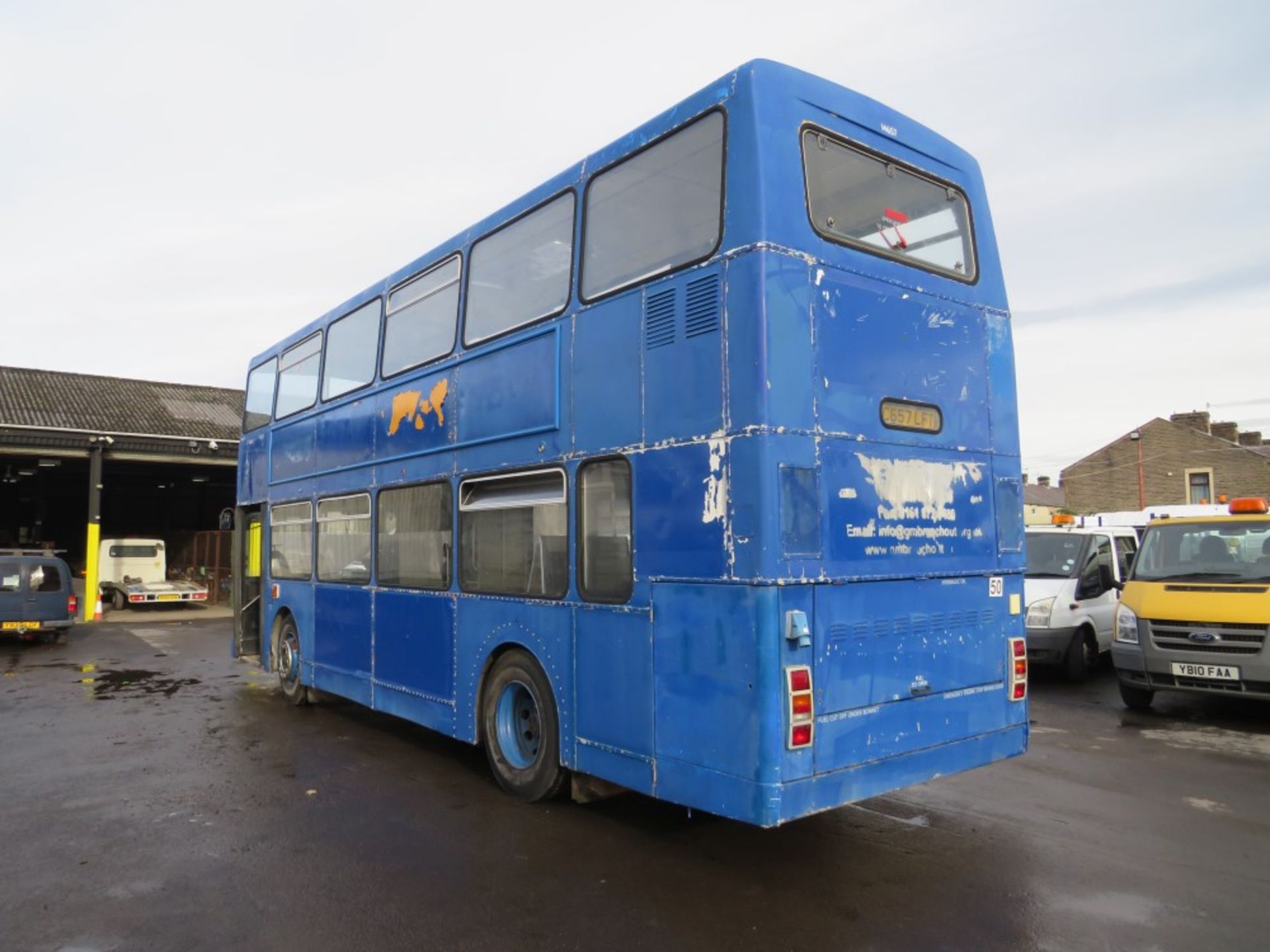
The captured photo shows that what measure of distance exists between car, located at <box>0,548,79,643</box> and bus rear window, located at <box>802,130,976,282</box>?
18061 mm

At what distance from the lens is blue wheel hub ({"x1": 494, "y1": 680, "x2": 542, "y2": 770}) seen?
620cm

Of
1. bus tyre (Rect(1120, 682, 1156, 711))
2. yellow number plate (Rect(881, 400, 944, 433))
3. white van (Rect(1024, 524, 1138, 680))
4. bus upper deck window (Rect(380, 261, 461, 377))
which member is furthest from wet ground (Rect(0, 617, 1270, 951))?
bus upper deck window (Rect(380, 261, 461, 377))

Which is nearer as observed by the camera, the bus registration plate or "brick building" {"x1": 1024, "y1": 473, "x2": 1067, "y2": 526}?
the bus registration plate

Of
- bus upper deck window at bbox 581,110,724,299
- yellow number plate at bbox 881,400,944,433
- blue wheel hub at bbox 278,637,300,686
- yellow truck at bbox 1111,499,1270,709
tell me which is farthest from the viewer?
blue wheel hub at bbox 278,637,300,686

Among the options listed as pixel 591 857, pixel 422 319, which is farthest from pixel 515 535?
pixel 422 319

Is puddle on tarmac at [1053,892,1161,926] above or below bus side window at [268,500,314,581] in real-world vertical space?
below

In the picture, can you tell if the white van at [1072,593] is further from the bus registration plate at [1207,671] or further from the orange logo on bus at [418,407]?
the orange logo on bus at [418,407]

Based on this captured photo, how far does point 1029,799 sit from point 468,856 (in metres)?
3.94

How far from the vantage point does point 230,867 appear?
502cm

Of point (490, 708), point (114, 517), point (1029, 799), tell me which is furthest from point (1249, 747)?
point (114, 517)

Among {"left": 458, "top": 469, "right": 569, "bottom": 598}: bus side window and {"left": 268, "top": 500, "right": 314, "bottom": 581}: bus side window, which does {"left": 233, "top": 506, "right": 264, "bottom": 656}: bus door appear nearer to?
{"left": 268, "top": 500, "right": 314, "bottom": 581}: bus side window

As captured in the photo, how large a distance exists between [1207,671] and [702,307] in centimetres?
712

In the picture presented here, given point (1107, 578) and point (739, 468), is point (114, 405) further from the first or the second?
point (739, 468)

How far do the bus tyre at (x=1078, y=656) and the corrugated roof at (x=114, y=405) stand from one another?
2237 cm
